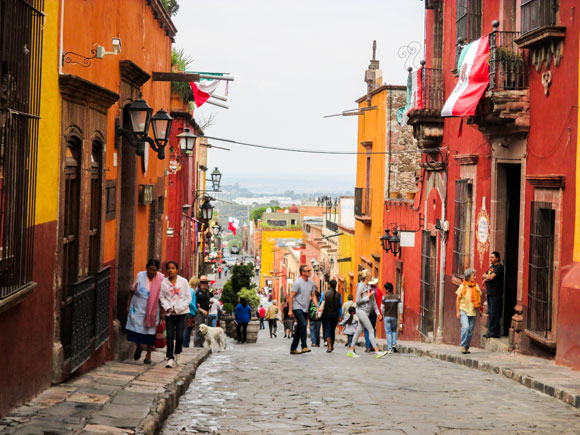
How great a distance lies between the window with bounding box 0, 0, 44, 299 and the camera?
22.1 ft

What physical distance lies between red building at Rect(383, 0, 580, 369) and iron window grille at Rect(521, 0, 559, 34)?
0.05ft

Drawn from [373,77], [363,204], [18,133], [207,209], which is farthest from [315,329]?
[373,77]

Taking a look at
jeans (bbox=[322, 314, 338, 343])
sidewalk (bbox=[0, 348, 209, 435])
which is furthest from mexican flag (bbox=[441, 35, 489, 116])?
sidewalk (bbox=[0, 348, 209, 435])

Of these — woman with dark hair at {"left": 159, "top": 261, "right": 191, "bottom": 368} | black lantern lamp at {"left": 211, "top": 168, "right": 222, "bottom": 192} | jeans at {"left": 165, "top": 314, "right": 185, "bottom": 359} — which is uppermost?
black lantern lamp at {"left": 211, "top": 168, "right": 222, "bottom": 192}

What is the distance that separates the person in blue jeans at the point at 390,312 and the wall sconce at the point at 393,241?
8421 millimetres

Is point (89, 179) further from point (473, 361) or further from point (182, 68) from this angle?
point (182, 68)

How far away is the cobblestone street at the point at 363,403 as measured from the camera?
8031mm

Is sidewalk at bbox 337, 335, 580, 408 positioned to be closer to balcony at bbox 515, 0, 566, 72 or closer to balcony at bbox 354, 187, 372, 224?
balcony at bbox 515, 0, 566, 72

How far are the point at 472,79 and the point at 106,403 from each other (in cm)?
899

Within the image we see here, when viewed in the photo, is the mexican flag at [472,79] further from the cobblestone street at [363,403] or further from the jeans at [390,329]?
the cobblestone street at [363,403]

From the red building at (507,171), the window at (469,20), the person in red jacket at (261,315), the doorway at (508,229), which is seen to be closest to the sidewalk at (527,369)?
the red building at (507,171)

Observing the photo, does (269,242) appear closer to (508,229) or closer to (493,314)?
(508,229)

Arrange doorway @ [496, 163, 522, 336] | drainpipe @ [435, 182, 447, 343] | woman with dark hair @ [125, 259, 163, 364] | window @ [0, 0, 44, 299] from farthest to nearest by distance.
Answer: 1. drainpipe @ [435, 182, 447, 343]
2. doorway @ [496, 163, 522, 336]
3. woman with dark hair @ [125, 259, 163, 364]
4. window @ [0, 0, 44, 299]

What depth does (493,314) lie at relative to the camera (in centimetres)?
1523
